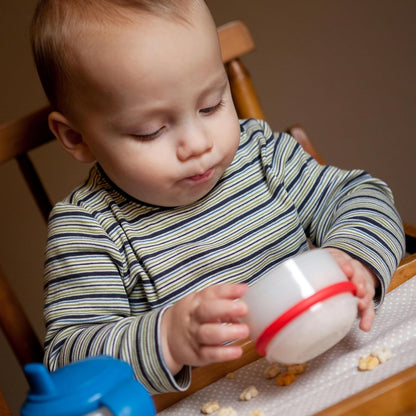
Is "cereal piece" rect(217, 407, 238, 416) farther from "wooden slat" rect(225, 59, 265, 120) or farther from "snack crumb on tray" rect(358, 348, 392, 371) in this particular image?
"wooden slat" rect(225, 59, 265, 120)

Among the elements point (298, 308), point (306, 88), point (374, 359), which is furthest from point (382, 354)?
point (306, 88)

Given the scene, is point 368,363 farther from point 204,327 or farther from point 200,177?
point 200,177

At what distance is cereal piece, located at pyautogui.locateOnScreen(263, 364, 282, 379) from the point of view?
62cm

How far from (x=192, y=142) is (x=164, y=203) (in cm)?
12

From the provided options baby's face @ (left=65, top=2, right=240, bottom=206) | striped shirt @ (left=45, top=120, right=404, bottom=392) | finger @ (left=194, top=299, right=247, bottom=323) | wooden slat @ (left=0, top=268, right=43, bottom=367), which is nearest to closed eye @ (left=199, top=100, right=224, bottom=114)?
baby's face @ (left=65, top=2, right=240, bottom=206)

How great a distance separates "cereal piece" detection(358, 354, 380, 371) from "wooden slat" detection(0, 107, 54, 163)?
536mm

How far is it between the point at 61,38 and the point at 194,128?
0.59ft

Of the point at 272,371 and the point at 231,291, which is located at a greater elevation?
the point at 231,291

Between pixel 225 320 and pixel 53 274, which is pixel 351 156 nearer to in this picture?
pixel 53 274

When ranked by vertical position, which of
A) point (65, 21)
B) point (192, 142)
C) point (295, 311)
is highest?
point (65, 21)

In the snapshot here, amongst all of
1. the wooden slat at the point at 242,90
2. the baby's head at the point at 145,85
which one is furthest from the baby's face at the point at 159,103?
the wooden slat at the point at 242,90

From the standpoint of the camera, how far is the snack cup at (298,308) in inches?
19.8

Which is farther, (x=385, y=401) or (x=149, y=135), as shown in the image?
(x=149, y=135)

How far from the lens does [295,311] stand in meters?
0.50
